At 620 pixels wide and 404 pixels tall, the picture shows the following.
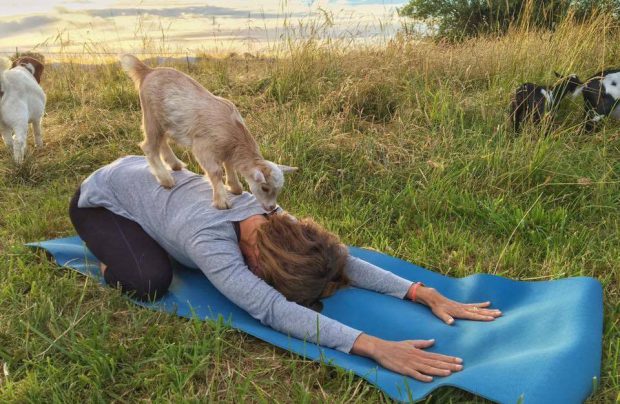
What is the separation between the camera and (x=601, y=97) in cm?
507

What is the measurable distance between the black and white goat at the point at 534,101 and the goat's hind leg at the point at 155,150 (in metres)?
3.16

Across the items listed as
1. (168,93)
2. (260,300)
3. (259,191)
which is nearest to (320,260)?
(260,300)

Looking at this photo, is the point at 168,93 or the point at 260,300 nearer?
the point at 260,300

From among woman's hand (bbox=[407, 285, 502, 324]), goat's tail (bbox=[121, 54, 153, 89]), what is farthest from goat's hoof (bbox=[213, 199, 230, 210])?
woman's hand (bbox=[407, 285, 502, 324])

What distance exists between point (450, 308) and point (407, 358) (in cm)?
62

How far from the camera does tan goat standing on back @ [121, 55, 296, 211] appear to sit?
10.2 ft

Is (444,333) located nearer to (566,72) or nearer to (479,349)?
(479,349)

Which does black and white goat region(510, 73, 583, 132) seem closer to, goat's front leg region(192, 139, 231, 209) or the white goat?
goat's front leg region(192, 139, 231, 209)

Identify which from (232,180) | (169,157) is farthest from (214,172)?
(169,157)

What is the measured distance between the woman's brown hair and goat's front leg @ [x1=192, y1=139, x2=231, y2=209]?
34cm

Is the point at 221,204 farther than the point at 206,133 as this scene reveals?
No

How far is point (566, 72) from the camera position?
589 centimetres

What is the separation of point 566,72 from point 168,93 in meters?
4.62

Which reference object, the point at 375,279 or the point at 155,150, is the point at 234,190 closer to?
the point at 155,150
